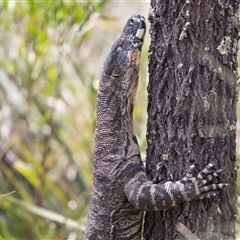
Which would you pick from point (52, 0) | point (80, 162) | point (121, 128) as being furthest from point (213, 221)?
point (80, 162)

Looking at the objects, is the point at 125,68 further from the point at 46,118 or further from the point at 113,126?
the point at 46,118

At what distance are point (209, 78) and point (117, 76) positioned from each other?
645 millimetres

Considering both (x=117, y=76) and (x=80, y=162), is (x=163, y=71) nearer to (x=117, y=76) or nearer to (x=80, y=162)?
(x=117, y=76)

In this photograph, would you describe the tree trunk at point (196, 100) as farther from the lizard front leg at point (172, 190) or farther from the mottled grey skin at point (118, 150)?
the mottled grey skin at point (118, 150)

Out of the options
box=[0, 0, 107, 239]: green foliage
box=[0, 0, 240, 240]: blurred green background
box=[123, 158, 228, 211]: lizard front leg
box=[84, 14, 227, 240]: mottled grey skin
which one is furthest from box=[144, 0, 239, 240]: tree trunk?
box=[0, 0, 107, 239]: green foliage

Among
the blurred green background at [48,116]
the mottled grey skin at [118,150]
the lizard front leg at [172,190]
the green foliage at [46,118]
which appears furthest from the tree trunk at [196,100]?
the green foliage at [46,118]

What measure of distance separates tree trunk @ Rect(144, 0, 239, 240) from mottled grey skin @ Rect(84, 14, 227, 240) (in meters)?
0.25

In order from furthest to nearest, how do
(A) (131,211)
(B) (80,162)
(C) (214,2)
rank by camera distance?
(B) (80,162) → (A) (131,211) → (C) (214,2)

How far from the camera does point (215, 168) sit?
7.95 ft

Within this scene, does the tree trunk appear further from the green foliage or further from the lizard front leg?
the green foliage

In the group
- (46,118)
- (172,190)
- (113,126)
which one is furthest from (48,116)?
(172,190)

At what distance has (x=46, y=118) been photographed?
15.2 feet

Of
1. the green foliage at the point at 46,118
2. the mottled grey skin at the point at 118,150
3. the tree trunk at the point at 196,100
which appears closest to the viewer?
the tree trunk at the point at 196,100

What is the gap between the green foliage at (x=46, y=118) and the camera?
4188 millimetres
